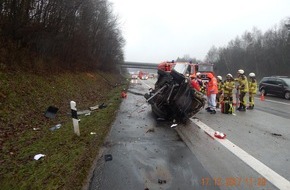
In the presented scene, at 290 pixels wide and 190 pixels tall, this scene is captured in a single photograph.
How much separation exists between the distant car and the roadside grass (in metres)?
15.5

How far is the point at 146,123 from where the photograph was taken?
34.9 feet

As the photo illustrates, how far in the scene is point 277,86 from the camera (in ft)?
77.6

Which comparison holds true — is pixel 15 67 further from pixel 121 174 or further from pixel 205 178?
pixel 205 178

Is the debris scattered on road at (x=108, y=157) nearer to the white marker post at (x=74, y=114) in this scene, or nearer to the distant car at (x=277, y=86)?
the white marker post at (x=74, y=114)

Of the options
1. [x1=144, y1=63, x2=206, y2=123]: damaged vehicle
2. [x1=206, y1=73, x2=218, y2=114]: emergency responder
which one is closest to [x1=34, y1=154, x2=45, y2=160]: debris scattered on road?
[x1=144, y1=63, x2=206, y2=123]: damaged vehicle

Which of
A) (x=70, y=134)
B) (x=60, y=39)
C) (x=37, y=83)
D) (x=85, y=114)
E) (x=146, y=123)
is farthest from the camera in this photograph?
(x=60, y=39)

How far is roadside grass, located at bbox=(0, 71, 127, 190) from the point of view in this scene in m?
5.46

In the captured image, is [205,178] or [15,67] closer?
[205,178]

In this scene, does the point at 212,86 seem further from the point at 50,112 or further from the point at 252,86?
the point at 50,112

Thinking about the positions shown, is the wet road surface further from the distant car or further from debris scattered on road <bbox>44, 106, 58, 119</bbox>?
the distant car

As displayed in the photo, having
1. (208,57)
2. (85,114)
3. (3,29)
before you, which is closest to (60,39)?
(3,29)

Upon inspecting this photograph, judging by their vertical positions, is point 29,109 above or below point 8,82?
below

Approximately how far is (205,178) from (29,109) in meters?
7.69

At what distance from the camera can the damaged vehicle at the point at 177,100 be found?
1049cm
